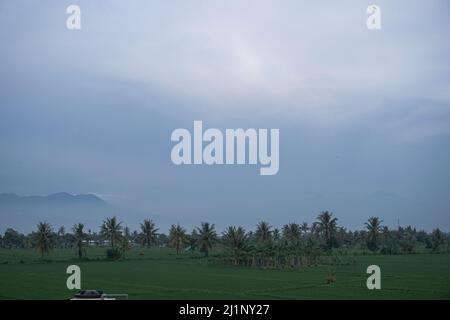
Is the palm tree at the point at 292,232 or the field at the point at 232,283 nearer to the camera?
the field at the point at 232,283

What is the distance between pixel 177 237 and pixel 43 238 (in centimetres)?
929

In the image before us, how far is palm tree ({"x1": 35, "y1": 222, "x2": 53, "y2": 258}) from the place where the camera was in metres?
31.4

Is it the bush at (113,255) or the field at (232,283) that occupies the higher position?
the field at (232,283)

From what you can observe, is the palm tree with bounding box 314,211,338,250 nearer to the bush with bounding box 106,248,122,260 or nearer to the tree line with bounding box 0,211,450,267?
the tree line with bounding box 0,211,450,267

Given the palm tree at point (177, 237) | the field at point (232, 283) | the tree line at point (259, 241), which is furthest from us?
the palm tree at point (177, 237)

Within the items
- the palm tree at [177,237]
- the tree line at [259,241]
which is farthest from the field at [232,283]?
the palm tree at [177,237]

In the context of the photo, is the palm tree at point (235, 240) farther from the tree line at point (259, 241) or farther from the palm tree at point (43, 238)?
the palm tree at point (43, 238)

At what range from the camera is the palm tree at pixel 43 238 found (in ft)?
103

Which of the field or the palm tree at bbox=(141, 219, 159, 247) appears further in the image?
the palm tree at bbox=(141, 219, 159, 247)

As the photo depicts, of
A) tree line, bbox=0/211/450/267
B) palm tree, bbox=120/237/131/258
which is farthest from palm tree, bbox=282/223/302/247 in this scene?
palm tree, bbox=120/237/131/258

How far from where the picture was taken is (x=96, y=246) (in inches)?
1826
